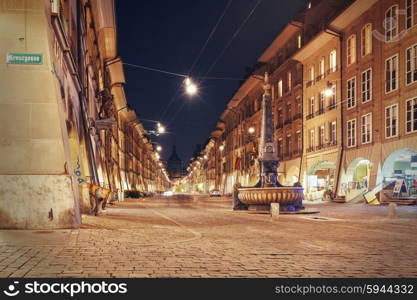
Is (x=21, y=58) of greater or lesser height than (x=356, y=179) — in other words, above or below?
above

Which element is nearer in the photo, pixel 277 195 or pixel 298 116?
pixel 277 195

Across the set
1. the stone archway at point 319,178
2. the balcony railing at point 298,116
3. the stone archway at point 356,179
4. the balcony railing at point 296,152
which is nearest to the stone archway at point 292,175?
the balcony railing at point 296,152

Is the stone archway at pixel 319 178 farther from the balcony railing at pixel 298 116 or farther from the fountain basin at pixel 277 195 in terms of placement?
the fountain basin at pixel 277 195

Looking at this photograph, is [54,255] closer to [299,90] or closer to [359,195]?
[359,195]

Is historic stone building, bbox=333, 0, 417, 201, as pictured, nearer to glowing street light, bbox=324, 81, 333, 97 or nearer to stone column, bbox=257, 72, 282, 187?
glowing street light, bbox=324, 81, 333, 97

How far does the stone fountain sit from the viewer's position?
23797 millimetres

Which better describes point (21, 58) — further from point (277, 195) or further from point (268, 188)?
point (277, 195)

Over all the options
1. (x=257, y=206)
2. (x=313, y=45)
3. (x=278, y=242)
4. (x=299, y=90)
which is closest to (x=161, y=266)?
(x=278, y=242)

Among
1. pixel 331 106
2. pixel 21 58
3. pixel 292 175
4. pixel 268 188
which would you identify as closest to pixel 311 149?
pixel 331 106

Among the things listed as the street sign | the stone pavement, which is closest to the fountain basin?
the stone pavement

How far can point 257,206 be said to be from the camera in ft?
82.3

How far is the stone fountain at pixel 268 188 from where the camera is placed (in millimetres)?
23797

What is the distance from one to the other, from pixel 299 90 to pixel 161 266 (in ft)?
133

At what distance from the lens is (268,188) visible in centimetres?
2373
